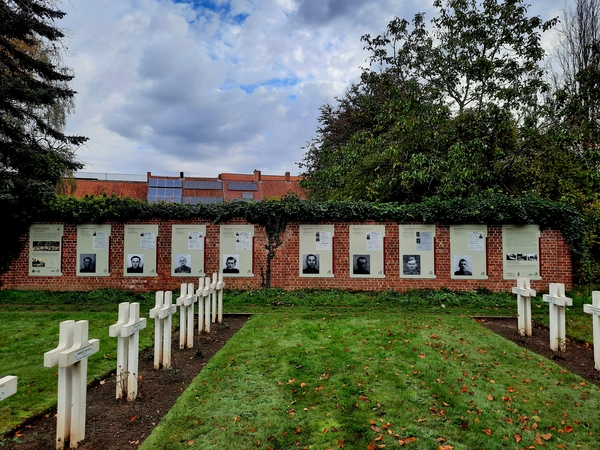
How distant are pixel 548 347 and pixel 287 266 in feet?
24.5

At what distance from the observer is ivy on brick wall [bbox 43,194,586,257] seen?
11633 mm

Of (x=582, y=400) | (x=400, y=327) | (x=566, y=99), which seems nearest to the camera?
(x=582, y=400)

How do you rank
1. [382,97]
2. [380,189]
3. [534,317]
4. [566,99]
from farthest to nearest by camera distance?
[382,97] < [380,189] < [566,99] < [534,317]

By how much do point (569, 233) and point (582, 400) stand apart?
9073mm

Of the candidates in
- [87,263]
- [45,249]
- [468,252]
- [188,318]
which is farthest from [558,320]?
[45,249]

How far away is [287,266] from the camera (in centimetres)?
1231

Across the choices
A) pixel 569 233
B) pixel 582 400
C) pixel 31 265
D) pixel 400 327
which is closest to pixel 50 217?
pixel 31 265

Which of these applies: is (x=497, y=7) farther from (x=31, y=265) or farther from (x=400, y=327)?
(x=31, y=265)

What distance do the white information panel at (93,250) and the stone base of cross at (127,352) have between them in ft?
29.3

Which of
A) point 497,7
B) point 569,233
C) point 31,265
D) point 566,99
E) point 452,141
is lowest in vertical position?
point 31,265

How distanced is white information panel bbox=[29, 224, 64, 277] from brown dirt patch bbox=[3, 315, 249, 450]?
321 inches

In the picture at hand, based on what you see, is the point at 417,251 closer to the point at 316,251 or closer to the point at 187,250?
the point at 316,251

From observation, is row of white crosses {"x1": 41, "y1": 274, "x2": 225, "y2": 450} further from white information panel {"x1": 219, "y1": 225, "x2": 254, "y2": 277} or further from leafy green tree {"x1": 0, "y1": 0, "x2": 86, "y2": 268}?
leafy green tree {"x1": 0, "y1": 0, "x2": 86, "y2": 268}

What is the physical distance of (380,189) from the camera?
14.6 m
